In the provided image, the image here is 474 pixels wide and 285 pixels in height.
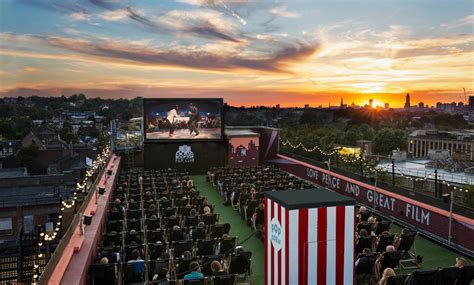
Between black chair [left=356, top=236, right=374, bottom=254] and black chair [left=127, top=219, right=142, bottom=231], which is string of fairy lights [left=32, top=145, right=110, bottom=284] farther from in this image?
black chair [left=356, top=236, right=374, bottom=254]

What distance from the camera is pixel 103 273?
6.68 metres

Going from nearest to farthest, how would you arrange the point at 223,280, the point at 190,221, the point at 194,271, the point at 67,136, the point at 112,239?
the point at 223,280
the point at 194,271
the point at 112,239
the point at 190,221
the point at 67,136

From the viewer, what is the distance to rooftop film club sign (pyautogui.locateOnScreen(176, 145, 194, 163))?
940 inches

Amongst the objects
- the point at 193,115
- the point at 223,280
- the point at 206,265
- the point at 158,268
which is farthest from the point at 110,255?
the point at 193,115

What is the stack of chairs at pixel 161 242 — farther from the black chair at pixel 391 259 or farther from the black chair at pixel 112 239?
the black chair at pixel 391 259

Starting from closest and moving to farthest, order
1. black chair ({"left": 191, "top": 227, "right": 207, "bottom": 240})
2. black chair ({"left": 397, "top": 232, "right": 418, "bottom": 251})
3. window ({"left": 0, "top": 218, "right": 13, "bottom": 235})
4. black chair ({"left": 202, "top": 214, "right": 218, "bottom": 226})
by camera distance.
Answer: black chair ({"left": 397, "top": 232, "right": 418, "bottom": 251}) → black chair ({"left": 191, "top": 227, "right": 207, "bottom": 240}) → black chair ({"left": 202, "top": 214, "right": 218, "bottom": 226}) → window ({"left": 0, "top": 218, "right": 13, "bottom": 235})

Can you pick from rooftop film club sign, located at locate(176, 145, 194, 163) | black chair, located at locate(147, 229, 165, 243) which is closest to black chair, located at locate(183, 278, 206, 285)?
black chair, located at locate(147, 229, 165, 243)

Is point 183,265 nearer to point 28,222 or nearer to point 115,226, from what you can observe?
point 115,226

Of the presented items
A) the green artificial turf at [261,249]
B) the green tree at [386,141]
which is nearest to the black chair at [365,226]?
the green artificial turf at [261,249]

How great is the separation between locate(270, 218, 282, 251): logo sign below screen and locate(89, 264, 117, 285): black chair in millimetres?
3648

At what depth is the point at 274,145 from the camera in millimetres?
25188

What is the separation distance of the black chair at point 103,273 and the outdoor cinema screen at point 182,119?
648 inches

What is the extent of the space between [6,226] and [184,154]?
53.4 ft

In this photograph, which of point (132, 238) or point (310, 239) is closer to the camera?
point (310, 239)
